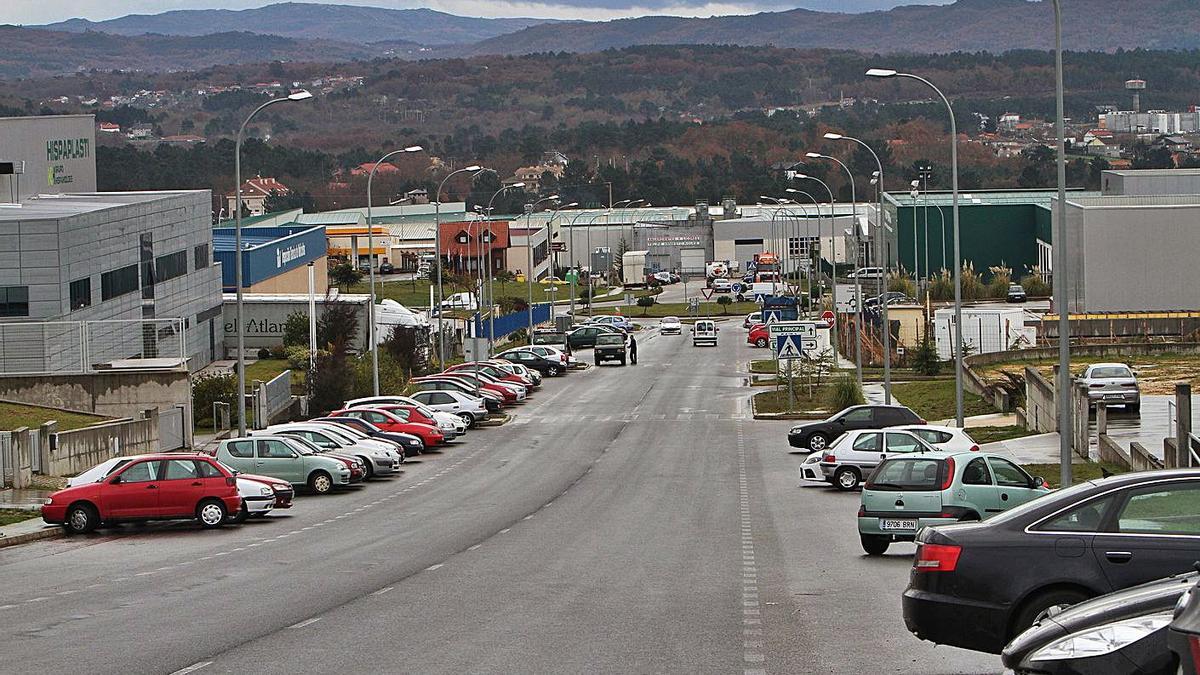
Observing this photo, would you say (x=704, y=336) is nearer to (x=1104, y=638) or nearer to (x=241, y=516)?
(x=241, y=516)

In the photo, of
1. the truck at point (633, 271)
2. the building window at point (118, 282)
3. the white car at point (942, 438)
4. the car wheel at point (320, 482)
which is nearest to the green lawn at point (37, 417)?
the car wheel at point (320, 482)

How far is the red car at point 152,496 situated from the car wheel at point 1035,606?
18.1m

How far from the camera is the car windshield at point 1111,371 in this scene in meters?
42.2

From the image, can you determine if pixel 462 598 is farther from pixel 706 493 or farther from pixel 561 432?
pixel 561 432

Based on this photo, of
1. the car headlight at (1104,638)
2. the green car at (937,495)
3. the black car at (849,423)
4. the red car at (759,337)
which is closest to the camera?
the car headlight at (1104,638)

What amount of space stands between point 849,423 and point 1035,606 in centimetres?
2788

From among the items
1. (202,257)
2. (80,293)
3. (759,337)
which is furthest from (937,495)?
(759,337)

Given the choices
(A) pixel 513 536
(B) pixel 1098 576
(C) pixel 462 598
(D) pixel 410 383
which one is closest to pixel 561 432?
(D) pixel 410 383

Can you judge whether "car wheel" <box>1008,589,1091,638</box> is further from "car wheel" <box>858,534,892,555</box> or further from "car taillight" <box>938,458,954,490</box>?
"car taillight" <box>938,458,954,490</box>

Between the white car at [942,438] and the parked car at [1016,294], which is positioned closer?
the white car at [942,438]

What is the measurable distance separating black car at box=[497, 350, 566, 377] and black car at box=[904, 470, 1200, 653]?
5886 cm

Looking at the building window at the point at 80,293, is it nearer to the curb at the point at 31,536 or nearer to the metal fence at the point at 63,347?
the metal fence at the point at 63,347

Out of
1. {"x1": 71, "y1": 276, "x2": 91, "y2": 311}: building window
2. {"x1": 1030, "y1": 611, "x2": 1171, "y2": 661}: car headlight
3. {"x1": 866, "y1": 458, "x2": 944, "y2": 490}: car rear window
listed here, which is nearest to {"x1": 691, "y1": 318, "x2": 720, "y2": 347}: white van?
{"x1": 71, "y1": 276, "x2": 91, "y2": 311}: building window

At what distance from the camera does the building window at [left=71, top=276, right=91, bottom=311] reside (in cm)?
5109
